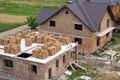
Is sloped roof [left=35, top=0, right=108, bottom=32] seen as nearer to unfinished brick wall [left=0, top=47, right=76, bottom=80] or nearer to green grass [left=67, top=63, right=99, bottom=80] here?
green grass [left=67, top=63, right=99, bottom=80]

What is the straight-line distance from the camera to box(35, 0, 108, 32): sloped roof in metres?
39.8

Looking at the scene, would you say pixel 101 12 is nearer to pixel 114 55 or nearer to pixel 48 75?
pixel 114 55

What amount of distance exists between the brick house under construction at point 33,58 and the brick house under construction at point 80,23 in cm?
563

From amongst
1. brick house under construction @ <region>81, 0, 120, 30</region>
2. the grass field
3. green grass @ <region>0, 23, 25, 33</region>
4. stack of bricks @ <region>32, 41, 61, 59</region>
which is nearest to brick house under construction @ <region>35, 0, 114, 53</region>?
brick house under construction @ <region>81, 0, 120, 30</region>

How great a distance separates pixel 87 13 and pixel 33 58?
1333 centimetres

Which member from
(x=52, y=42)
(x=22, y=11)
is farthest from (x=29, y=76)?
(x=22, y=11)

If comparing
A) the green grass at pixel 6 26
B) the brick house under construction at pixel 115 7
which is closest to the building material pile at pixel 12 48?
the green grass at pixel 6 26

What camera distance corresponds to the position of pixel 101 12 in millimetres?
41312

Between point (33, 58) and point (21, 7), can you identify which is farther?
point (21, 7)

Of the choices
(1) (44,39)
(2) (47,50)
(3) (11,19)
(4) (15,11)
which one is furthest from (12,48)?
(4) (15,11)

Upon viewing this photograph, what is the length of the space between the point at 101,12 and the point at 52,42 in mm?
10694

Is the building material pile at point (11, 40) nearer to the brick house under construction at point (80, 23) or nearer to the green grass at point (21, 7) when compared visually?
the brick house under construction at point (80, 23)

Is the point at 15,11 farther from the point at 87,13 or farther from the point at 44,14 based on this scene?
the point at 87,13

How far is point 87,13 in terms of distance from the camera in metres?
41.1
